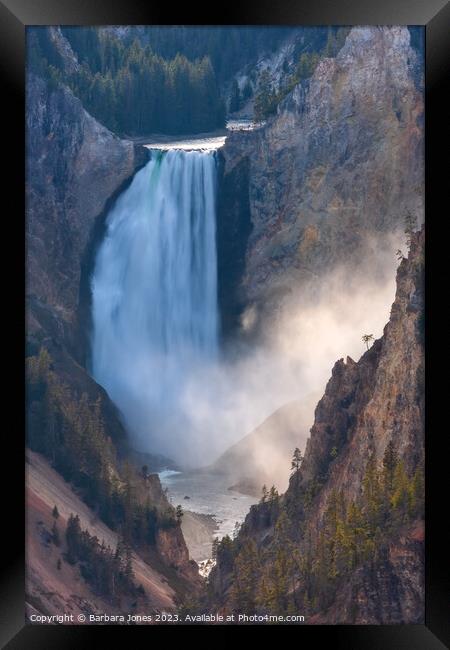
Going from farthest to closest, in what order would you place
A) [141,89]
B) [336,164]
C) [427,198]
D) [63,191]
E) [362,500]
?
[141,89]
[63,191]
[336,164]
[362,500]
[427,198]

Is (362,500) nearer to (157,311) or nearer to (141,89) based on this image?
(157,311)

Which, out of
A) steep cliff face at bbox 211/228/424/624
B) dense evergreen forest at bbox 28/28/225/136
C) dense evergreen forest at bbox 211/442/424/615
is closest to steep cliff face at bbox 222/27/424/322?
dense evergreen forest at bbox 28/28/225/136

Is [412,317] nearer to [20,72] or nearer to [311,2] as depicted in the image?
[311,2]

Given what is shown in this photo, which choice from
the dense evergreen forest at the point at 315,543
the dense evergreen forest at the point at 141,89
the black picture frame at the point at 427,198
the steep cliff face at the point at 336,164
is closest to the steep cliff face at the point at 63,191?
the dense evergreen forest at the point at 141,89

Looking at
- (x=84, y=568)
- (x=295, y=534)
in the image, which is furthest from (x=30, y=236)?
(x=295, y=534)

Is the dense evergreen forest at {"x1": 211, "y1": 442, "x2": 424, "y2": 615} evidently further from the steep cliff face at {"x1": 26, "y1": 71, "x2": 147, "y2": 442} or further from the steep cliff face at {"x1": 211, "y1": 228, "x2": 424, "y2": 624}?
the steep cliff face at {"x1": 26, "y1": 71, "x2": 147, "y2": 442}

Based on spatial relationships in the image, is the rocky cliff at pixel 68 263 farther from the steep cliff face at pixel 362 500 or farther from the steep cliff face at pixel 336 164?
the steep cliff face at pixel 336 164

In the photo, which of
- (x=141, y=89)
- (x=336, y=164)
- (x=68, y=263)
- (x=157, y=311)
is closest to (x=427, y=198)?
(x=336, y=164)
